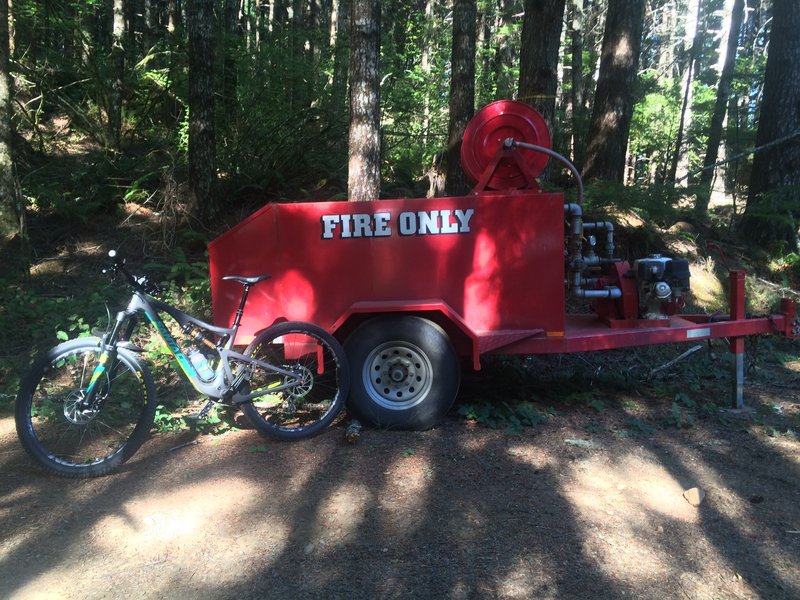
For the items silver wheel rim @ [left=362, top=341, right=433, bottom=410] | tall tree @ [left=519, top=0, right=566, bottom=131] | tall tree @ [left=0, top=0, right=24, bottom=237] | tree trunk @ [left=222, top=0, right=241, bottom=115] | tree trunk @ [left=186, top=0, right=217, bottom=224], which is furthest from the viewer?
tree trunk @ [left=222, top=0, right=241, bottom=115]

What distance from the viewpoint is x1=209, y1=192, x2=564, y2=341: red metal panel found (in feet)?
16.0

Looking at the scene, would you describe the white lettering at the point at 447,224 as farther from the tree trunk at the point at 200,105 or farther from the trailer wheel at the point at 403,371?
the tree trunk at the point at 200,105

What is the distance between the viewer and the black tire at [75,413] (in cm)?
418

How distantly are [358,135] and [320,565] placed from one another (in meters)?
4.95

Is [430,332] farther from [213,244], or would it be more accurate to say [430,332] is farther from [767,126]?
[767,126]

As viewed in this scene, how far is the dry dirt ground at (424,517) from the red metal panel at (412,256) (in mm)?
1017

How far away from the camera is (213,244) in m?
4.98

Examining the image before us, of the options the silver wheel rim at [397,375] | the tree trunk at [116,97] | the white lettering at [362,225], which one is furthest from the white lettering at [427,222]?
the tree trunk at [116,97]

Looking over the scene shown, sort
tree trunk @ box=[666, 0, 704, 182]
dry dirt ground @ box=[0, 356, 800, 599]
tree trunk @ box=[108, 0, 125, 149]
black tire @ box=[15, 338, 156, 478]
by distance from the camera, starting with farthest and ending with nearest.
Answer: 1. tree trunk @ box=[666, 0, 704, 182]
2. tree trunk @ box=[108, 0, 125, 149]
3. black tire @ box=[15, 338, 156, 478]
4. dry dirt ground @ box=[0, 356, 800, 599]

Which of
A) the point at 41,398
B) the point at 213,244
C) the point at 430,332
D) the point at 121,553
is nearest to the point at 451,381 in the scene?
the point at 430,332

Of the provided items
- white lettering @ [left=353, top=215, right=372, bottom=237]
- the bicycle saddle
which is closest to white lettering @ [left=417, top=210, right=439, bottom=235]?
white lettering @ [left=353, top=215, right=372, bottom=237]

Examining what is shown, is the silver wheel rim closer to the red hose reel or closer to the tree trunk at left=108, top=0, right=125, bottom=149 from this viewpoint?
the red hose reel

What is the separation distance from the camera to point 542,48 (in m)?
8.95

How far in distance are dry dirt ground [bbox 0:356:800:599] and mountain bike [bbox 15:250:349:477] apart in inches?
8.1
